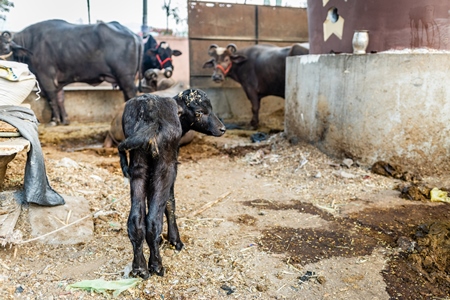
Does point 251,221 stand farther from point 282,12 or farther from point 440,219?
point 282,12

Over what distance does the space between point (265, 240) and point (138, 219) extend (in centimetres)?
130

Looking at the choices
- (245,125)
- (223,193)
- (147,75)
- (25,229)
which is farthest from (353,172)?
(147,75)

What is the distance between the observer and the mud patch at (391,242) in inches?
111

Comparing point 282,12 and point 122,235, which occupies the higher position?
point 282,12

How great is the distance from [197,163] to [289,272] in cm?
335

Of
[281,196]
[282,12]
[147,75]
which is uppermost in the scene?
[282,12]

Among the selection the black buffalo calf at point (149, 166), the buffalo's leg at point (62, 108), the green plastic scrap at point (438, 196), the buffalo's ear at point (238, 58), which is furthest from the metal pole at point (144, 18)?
the black buffalo calf at point (149, 166)

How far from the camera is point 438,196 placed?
14.6 feet

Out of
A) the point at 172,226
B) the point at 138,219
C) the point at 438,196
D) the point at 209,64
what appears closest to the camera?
the point at 138,219

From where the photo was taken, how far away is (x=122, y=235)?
3.46 m

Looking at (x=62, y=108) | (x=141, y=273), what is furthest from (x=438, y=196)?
(x=62, y=108)

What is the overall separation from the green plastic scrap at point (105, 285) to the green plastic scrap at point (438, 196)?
10.8 ft

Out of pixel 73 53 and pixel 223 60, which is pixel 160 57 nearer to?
pixel 223 60

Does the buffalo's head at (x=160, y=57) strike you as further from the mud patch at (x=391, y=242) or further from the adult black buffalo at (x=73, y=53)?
the mud patch at (x=391, y=242)
